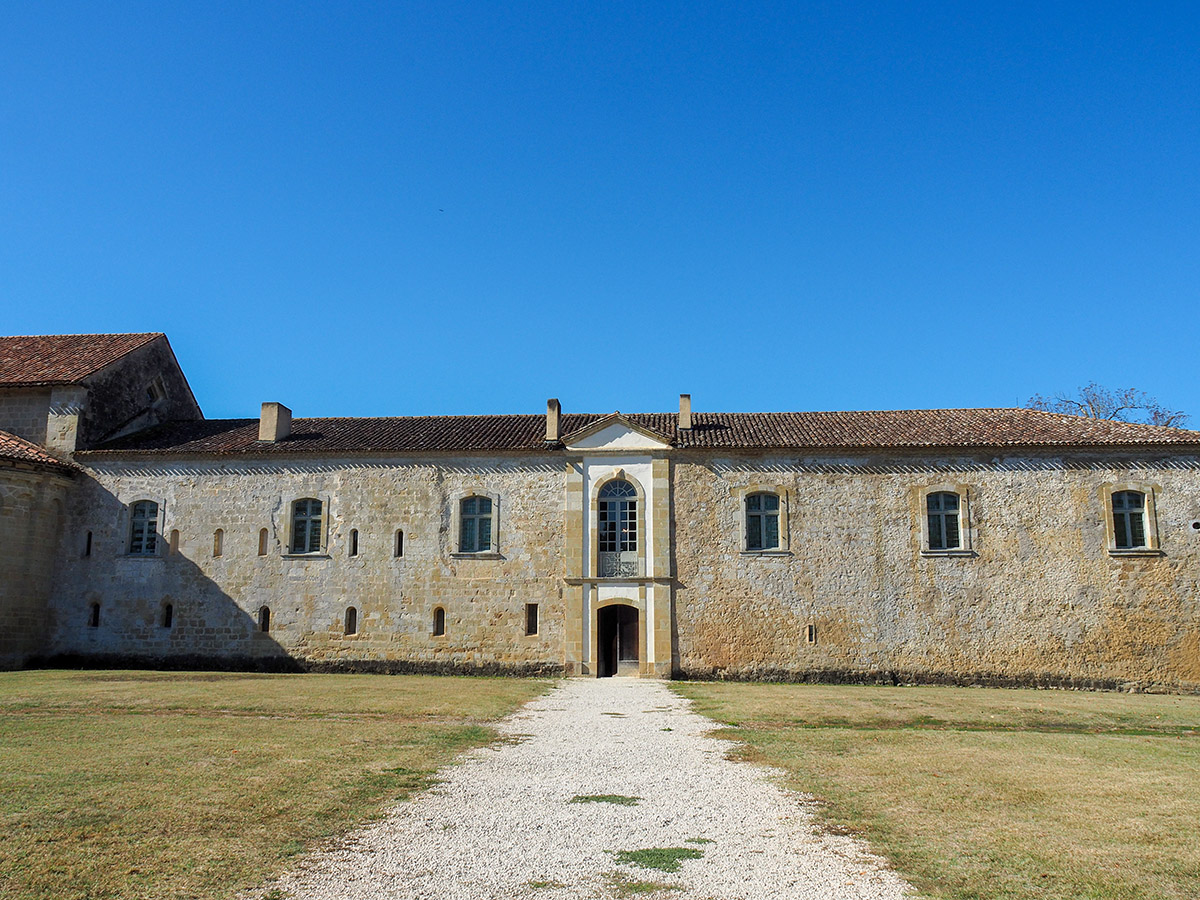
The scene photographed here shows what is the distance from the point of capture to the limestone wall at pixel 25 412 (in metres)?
26.2

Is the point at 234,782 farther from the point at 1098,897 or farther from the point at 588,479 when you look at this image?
the point at 588,479

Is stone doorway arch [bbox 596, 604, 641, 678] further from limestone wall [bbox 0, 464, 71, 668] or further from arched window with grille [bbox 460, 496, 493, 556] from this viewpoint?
limestone wall [bbox 0, 464, 71, 668]

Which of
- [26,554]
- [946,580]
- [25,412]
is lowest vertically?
[946,580]

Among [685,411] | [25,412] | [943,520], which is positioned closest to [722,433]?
[685,411]

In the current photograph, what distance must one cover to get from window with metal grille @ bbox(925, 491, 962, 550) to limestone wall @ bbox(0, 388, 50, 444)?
82.9 ft

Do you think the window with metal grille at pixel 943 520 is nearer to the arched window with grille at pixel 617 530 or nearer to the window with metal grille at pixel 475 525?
the arched window with grille at pixel 617 530

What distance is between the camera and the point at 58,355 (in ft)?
91.7

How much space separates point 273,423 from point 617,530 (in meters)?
10.6

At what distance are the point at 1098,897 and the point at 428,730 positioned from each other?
8.85 metres

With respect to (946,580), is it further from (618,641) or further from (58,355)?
(58,355)

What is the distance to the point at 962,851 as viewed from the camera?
629 centimetres

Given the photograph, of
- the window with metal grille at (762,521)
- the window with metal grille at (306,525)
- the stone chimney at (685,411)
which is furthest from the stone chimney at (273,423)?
the window with metal grille at (762,521)


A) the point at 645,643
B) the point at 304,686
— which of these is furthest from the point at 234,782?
the point at 645,643

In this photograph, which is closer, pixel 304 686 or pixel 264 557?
pixel 304 686
